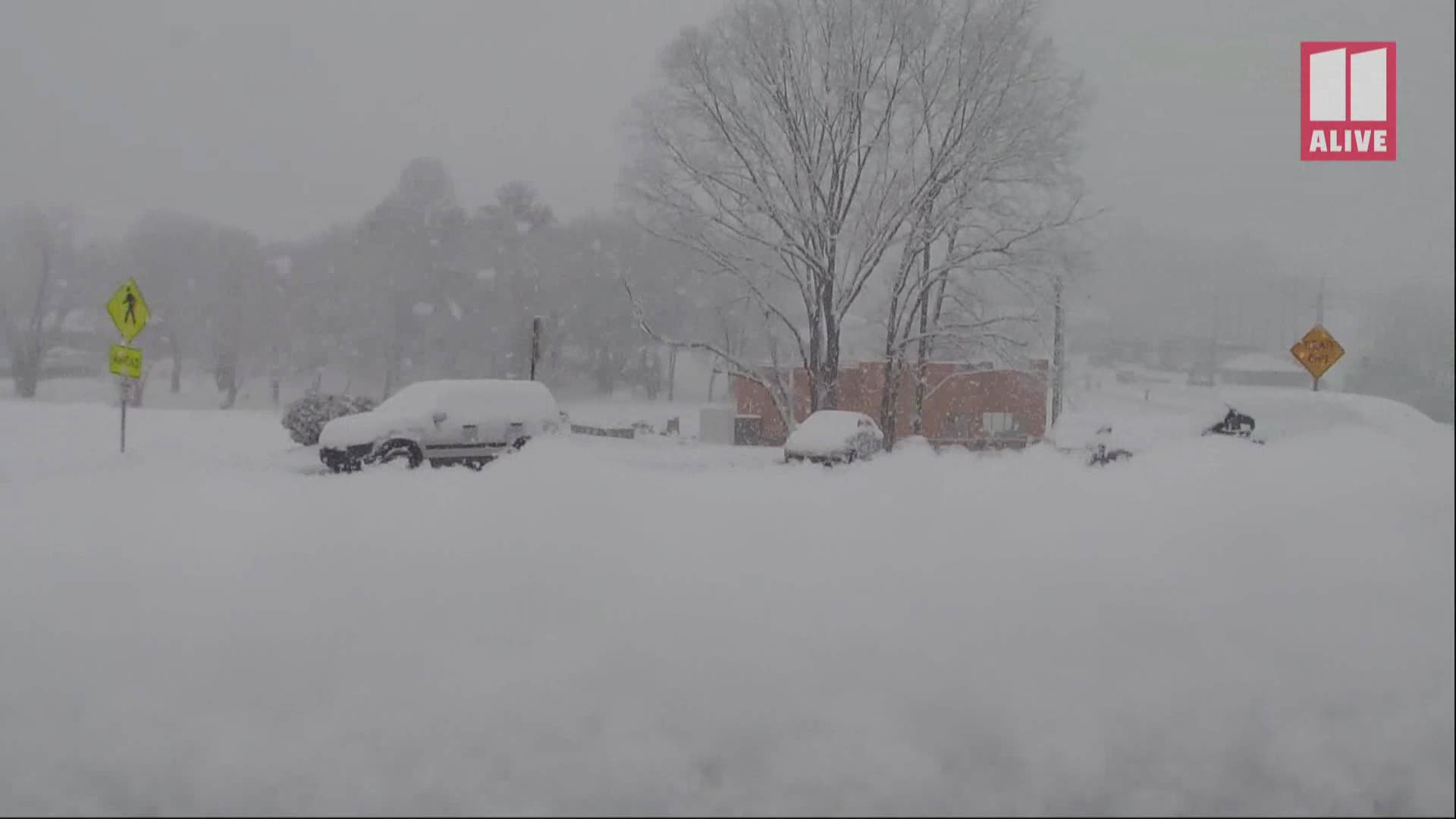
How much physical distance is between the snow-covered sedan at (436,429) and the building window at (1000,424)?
5.95 meters

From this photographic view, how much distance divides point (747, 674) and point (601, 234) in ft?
68.0

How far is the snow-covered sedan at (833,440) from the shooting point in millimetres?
10000

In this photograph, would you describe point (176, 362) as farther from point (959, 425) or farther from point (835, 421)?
point (835, 421)

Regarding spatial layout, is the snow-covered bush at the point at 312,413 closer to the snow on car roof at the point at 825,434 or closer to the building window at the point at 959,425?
the snow on car roof at the point at 825,434

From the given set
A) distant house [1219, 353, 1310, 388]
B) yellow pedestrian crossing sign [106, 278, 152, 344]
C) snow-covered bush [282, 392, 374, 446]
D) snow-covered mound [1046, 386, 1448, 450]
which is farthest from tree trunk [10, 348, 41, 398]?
distant house [1219, 353, 1310, 388]

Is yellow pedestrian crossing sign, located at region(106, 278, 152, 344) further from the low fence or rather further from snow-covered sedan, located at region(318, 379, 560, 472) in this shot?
the low fence

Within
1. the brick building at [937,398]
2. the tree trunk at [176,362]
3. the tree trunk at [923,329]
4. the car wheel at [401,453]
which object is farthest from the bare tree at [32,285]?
the tree trunk at [923,329]

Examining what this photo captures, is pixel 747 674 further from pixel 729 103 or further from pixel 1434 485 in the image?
pixel 729 103

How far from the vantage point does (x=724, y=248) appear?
776 inches

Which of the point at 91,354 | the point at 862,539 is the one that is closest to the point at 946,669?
the point at 862,539

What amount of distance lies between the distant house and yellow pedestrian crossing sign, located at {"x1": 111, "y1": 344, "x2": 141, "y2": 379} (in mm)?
10890

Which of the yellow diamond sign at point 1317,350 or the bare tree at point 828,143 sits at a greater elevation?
the bare tree at point 828,143

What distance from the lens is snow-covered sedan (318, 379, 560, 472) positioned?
12164 mm

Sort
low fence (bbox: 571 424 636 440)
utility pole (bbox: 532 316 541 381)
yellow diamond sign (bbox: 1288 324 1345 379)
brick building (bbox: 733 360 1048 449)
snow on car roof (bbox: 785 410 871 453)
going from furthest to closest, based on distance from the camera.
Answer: utility pole (bbox: 532 316 541 381) → brick building (bbox: 733 360 1048 449) → low fence (bbox: 571 424 636 440) → snow on car roof (bbox: 785 410 871 453) → yellow diamond sign (bbox: 1288 324 1345 379)
